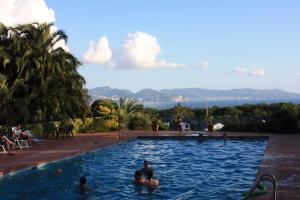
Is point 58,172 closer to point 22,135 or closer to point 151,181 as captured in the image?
point 151,181

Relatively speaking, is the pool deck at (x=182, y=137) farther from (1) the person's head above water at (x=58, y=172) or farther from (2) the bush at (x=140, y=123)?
(2) the bush at (x=140, y=123)

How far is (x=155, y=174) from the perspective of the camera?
14.7 m

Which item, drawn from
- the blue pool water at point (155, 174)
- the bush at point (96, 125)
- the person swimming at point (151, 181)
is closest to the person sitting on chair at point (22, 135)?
the blue pool water at point (155, 174)

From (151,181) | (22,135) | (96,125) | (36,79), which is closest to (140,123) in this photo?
(96,125)

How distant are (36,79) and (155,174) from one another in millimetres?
11886

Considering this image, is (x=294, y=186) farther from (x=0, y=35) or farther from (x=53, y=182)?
(x=0, y=35)

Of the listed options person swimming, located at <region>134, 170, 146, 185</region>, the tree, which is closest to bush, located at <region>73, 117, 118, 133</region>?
Result: the tree

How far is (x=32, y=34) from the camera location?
2536 cm

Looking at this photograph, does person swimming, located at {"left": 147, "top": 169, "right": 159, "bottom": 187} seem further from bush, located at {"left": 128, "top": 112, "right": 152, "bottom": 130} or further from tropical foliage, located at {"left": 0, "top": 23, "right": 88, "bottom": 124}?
bush, located at {"left": 128, "top": 112, "right": 152, "bottom": 130}

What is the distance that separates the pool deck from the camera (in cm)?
1174

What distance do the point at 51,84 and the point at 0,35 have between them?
153 inches

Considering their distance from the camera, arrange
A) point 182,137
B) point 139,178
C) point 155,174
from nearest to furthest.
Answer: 1. point 139,178
2. point 155,174
3. point 182,137

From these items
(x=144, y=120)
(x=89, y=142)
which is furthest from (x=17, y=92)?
(x=144, y=120)

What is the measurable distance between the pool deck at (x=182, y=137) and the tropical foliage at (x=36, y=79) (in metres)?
2.06
